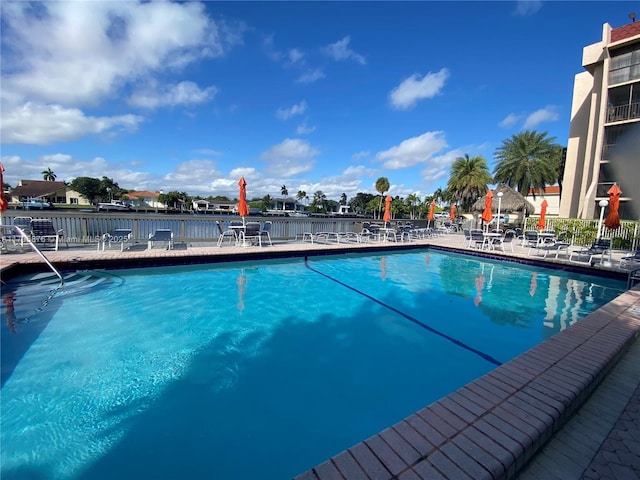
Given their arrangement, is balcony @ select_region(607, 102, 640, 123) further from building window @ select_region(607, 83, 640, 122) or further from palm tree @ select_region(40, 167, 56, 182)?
palm tree @ select_region(40, 167, 56, 182)

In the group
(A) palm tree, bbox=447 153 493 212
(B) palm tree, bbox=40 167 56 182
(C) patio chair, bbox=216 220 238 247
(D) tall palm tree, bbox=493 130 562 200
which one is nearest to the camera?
(C) patio chair, bbox=216 220 238 247

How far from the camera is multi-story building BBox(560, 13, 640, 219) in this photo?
15.0 meters

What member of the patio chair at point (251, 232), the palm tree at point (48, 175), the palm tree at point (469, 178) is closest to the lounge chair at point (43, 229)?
the patio chair at point (251, 232)

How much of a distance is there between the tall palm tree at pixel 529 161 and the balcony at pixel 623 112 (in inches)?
360

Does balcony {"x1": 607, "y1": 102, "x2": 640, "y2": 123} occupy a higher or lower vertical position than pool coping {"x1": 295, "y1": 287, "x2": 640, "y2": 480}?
higher

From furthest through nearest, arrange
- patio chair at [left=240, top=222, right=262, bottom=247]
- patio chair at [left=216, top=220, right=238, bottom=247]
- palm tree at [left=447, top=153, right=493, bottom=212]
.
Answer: palm tree at [left=447, top=153, right=493, bottom=212], patio chair at [left=216, top=220, right=238, bottom=247], patio chair at [left=240, top=222, right=262, bottom=247]

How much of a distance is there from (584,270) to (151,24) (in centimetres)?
1426

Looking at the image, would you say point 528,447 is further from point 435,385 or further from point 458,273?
point 458,273

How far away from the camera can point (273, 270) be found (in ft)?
27.8

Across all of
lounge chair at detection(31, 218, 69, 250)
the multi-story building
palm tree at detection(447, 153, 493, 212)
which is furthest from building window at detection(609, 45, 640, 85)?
lounge chair at detection(31, 218, 69, 250)

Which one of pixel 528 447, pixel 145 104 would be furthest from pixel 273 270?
pixel 145 104

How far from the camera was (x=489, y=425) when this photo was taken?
6.03 feet

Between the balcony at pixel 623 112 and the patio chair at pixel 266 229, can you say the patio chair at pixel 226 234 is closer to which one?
the patio chair at pixel 266 229

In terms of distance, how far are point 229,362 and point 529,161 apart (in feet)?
101
